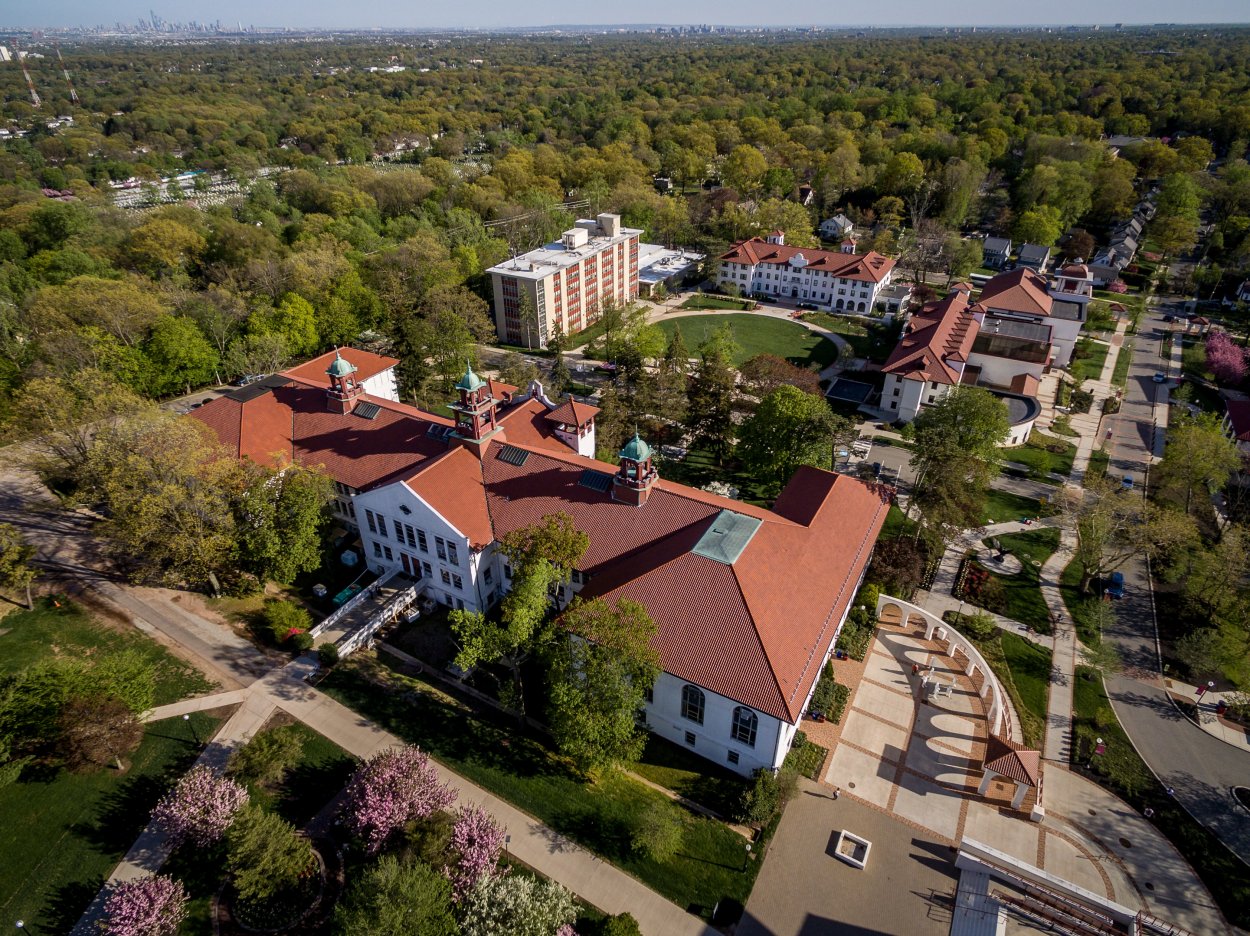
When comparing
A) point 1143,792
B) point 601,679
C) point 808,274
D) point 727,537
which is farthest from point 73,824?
point 808,274

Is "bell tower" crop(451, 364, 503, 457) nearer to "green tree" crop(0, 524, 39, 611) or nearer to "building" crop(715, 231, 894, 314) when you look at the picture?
"green tree" crop(0, 524, 39, 611)

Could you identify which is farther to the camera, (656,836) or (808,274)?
(808,274)

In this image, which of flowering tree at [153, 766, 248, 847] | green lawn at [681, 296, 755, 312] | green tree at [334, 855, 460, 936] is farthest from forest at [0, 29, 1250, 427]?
green tree at [334, 855, 460, 936]

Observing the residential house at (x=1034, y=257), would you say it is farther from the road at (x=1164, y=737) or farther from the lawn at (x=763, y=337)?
the road at (x=1164, y=737)

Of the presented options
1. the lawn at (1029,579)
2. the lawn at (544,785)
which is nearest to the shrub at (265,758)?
the lawn at (544,785)

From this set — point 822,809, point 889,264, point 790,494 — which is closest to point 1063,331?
point 889,264

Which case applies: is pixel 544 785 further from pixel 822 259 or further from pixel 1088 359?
pixel 822 259
